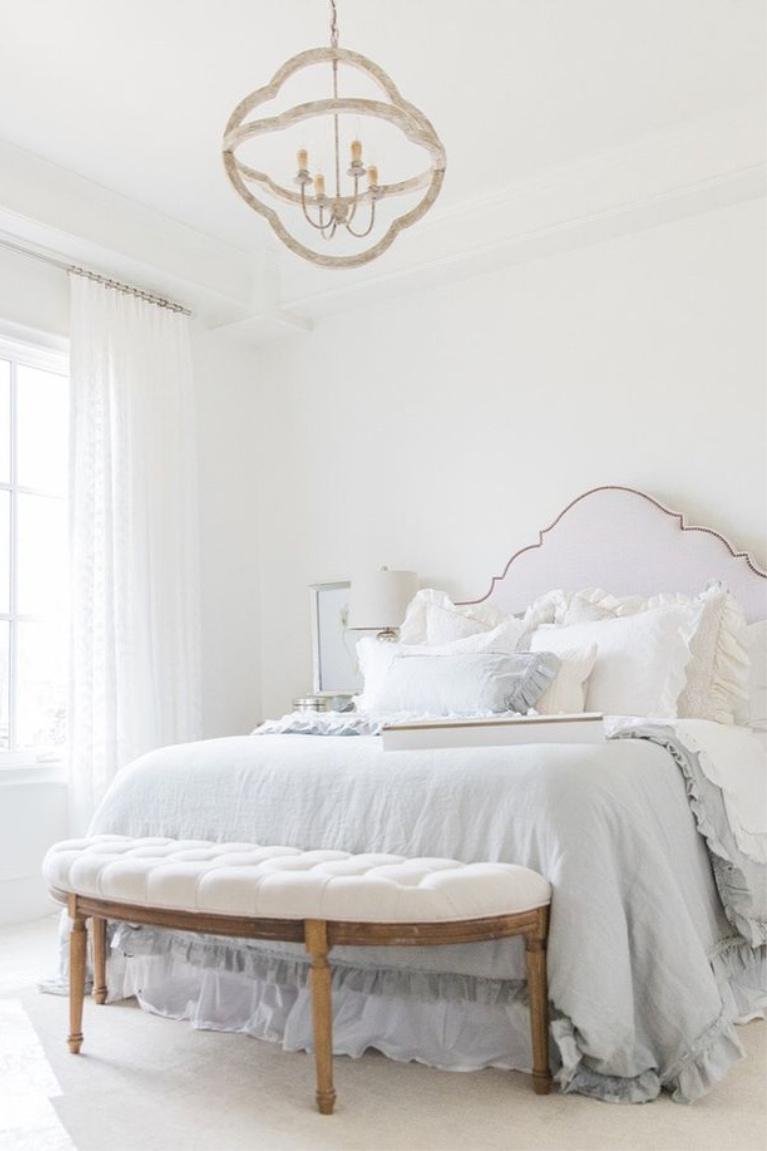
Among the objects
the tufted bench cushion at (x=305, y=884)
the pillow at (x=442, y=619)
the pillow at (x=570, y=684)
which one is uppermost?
the pillow at (x=442, y=619)

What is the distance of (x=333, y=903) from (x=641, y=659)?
A: 1700 mm

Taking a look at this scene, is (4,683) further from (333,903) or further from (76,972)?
(333,903)

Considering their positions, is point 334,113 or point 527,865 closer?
point 527,865

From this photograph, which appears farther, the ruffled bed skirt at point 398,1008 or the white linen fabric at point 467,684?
the white linen fabric at point 467,684

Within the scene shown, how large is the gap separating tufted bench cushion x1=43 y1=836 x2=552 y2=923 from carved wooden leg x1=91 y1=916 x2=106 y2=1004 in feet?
1.32

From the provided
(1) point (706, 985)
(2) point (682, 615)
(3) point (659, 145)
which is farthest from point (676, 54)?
(1) point (706, 985)

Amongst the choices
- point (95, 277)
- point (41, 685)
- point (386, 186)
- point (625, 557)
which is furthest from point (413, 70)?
point (41, 685)

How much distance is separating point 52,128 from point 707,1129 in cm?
382

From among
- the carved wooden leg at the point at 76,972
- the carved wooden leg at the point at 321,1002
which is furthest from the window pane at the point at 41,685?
the carved wooden leg at the point at 321,1002

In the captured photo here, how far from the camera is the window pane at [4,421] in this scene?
4.44 metres

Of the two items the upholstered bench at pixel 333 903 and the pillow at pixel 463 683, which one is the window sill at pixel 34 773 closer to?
the pillow at pixel 463 683

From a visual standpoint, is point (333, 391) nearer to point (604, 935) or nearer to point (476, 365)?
point (476, 365)

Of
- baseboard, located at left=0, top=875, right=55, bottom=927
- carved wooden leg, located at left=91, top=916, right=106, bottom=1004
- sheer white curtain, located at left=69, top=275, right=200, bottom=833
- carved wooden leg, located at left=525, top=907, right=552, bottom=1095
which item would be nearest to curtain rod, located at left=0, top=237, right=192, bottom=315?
sheer white curtain, located at left=69, top=275, right=200, bottom=833

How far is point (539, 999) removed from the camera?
2.17m
